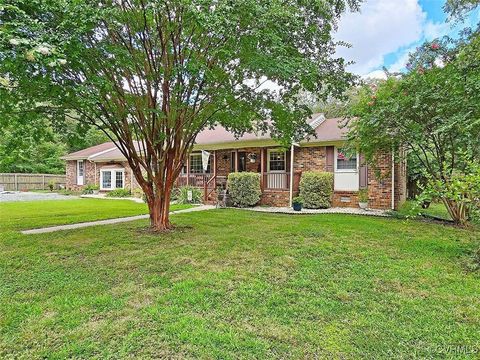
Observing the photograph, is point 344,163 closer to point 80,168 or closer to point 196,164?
point 196,164

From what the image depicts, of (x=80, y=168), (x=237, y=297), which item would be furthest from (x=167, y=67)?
(x=80, y=168)

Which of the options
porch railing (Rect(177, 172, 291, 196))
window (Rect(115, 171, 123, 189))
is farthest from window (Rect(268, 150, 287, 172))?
window (Rect(115, 171, 123, 189))

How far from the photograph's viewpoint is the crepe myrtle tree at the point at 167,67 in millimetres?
4414

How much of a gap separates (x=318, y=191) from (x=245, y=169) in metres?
4.29

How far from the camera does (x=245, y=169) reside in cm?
1553

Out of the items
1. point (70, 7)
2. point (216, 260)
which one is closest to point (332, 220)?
point (216, 260)

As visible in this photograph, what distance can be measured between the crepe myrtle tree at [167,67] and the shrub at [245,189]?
197 inches

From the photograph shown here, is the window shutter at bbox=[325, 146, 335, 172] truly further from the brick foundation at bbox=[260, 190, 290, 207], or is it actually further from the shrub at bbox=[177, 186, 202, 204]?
the shrub at bbox=[177, 186, 202, 204]

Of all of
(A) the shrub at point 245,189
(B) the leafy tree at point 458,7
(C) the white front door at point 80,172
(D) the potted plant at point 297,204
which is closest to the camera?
(B) the leafy tree at point 458,7

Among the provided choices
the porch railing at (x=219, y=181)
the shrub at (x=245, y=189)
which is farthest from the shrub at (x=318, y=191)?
the shrub at (x=245, y=189)

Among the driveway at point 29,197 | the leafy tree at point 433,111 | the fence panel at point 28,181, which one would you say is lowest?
the driveway at point 29,197

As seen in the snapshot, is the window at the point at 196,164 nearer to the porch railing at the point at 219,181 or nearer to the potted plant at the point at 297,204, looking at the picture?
the porch railing at the point at 219,181

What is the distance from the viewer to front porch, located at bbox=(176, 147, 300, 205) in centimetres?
1381

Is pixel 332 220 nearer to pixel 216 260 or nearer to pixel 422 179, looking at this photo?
pixel 216 260
